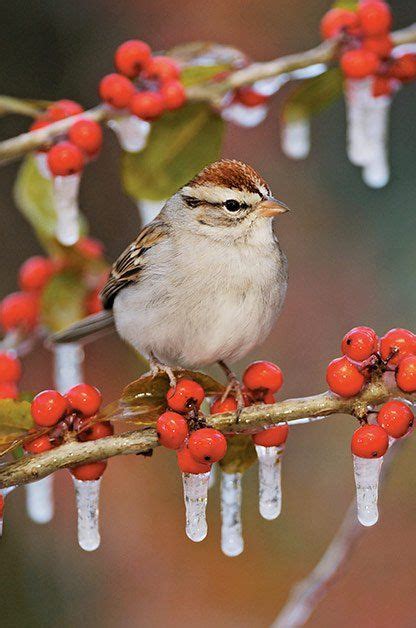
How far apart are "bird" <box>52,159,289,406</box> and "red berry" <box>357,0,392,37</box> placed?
0.23m

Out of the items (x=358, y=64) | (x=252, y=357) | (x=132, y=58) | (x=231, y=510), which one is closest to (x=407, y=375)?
(x=231, y=510)

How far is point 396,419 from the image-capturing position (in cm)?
93

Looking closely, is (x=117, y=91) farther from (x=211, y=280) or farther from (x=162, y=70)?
(x=211, y=280)

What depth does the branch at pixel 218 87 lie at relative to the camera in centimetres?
116

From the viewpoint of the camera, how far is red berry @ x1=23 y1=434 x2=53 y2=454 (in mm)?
974

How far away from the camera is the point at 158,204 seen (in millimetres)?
1302

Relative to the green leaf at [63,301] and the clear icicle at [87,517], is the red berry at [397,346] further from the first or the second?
the green leaf at [63,301]

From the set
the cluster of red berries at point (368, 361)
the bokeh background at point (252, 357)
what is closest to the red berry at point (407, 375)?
the cluster of red berries at point (368, 361)

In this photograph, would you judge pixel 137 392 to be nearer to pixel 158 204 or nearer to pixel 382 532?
pixel 158 204

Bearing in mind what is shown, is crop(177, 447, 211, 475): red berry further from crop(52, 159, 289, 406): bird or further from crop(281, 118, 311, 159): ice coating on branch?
crop(281, 118, 311, 159): ice coating on branch

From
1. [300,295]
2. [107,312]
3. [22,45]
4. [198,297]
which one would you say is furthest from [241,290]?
[22,45]

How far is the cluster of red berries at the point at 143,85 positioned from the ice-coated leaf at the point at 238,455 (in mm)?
425

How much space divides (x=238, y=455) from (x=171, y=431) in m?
Result: 0.15

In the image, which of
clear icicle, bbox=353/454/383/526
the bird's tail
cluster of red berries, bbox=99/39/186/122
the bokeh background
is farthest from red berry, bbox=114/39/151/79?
the bokeh background
